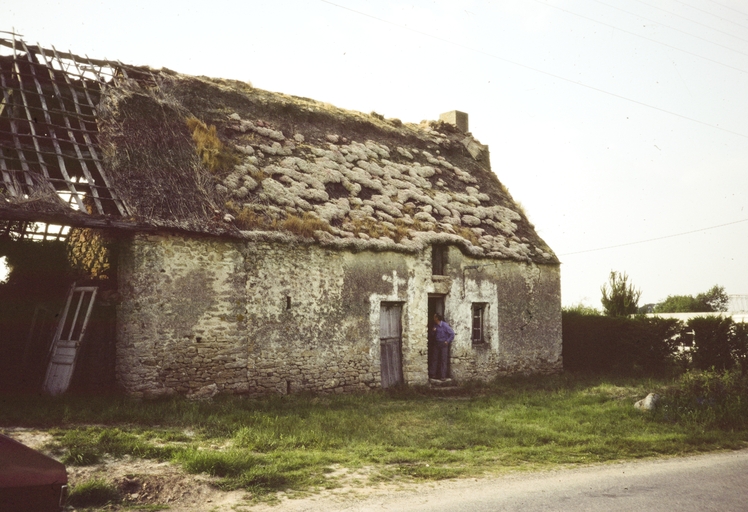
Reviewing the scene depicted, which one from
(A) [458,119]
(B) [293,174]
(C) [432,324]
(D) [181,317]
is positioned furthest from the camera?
(A) [458,119]

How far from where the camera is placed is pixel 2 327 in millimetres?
13125

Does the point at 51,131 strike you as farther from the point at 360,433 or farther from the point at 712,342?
the point at 712,342

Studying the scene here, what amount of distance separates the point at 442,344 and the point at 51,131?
32.3ft

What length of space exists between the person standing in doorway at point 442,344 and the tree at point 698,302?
44.3 meters

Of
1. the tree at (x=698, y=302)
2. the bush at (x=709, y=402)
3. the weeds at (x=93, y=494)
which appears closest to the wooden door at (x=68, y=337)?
the weeds at (x=93, y=494)

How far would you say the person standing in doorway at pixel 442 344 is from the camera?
49.3 feet

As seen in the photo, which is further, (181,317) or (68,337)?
(68,337)

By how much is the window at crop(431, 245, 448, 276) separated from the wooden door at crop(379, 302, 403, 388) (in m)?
1.58

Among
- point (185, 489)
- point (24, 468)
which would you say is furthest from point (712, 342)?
point (24, 468)

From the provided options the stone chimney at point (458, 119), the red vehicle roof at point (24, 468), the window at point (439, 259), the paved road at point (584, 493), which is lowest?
the paved road at point (584, 493)

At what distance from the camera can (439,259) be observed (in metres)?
15.5

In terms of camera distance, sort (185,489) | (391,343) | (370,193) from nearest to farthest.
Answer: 1. (185,489)
2. (391,343)
3. (370,193)

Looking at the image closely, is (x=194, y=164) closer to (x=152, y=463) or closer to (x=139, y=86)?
(x=139, y=86)

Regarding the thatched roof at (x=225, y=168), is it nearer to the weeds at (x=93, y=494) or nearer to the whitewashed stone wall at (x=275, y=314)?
the whitewashed stone wall at (x=275, y=314)
